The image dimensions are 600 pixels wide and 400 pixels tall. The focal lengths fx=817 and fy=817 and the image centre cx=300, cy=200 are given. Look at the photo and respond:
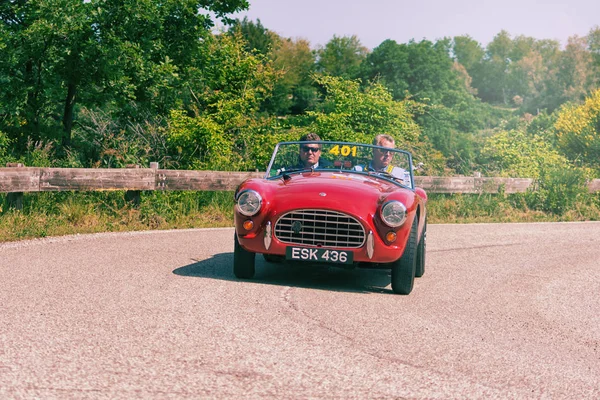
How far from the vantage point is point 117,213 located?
1375cm

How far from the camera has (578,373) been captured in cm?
501

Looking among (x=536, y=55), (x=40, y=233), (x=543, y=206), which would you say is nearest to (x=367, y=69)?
(x=543, y=206)

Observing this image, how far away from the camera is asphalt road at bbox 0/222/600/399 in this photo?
4395 millimetres

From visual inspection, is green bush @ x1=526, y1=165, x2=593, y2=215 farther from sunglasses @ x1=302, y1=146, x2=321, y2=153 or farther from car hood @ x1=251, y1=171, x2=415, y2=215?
car hood @ x1=251, y1=171, x2=415, y2=215

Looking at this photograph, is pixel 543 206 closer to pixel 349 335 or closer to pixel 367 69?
pixel 349 335

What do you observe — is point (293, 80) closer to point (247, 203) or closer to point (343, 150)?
point (343, 150)

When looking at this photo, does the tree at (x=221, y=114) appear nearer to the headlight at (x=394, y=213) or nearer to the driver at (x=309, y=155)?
the driver at (x=309, y=155)

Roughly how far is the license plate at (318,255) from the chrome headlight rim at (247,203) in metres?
0.49

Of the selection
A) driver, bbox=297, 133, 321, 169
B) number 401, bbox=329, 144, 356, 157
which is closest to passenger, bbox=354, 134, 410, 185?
number 401, bbox=329, 144, 356, 157

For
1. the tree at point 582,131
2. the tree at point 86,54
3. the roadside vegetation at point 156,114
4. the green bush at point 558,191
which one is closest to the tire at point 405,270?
the roadside vegetation at point 156,114

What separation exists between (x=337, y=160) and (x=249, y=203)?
164cm

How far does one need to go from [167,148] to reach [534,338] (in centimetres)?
1381

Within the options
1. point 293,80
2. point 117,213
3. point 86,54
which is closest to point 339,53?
point 293,80

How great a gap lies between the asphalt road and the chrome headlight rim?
71 cm
